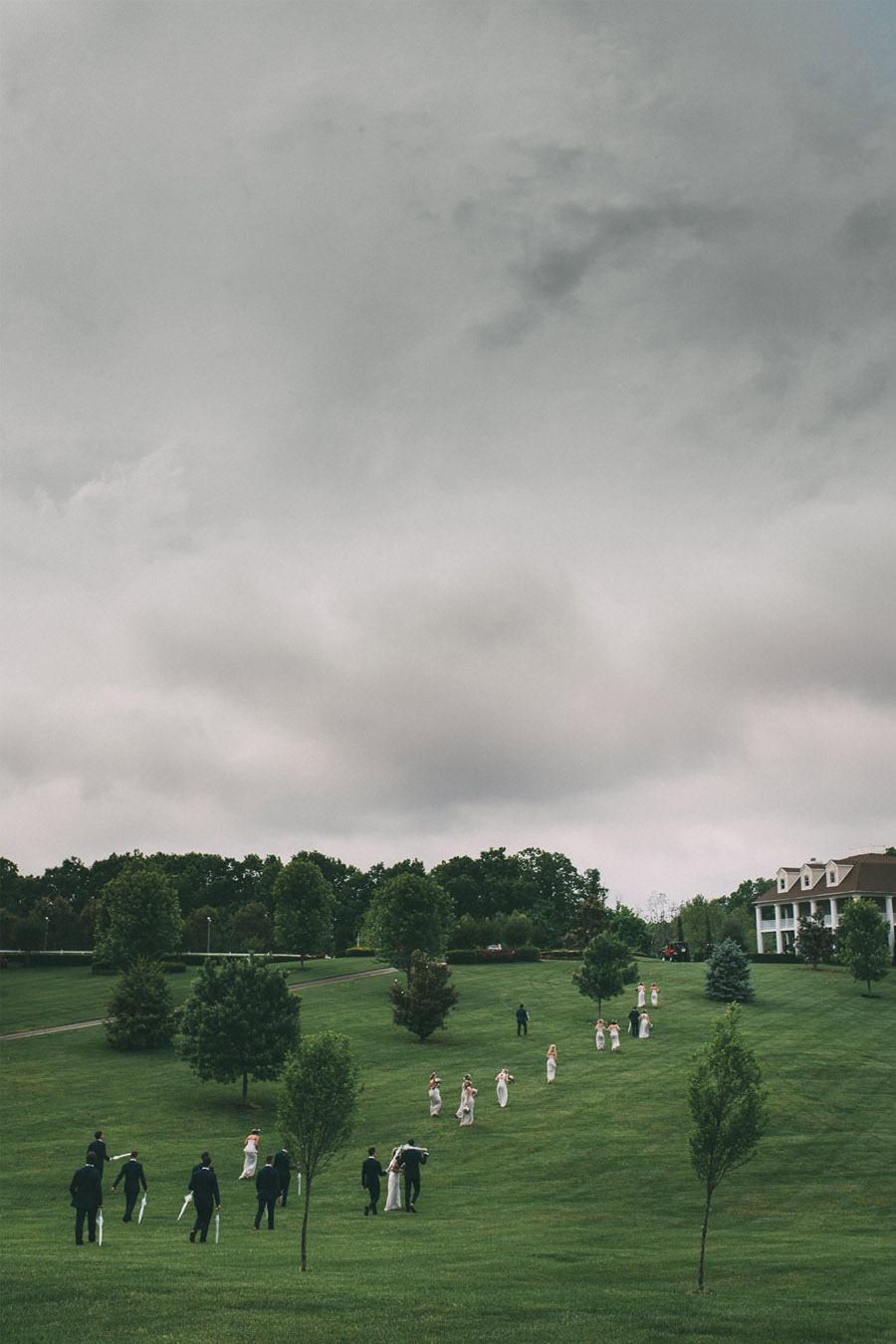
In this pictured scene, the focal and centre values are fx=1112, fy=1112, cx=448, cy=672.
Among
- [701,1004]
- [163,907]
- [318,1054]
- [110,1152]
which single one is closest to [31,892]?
[163,907]

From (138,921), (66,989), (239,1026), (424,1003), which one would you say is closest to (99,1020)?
(138,921)

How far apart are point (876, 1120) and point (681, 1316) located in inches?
1183

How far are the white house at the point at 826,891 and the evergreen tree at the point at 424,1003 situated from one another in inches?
2737

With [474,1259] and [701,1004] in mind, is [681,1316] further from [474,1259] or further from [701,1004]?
[701,1004]

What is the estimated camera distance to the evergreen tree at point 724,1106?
19969mm

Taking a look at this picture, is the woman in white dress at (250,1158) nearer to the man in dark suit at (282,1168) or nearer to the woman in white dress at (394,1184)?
the man in dark suit at (282,1168)

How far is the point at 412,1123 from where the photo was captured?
42438 millimetres

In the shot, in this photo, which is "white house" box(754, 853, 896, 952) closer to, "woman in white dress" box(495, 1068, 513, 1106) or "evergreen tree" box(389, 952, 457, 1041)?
"evergreen tree" box(389, 952, 457, 1041)

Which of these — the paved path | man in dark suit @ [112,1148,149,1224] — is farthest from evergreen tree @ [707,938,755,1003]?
man in dark suit @ [112,1148,149,1224]

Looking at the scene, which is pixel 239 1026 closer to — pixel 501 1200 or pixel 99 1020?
pixel 501 1200

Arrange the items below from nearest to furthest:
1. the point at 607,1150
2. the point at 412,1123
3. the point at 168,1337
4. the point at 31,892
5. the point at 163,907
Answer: the point at 168,1337, the point at 607,1150, the point at 412,1123, the point at 163,907, the point at 31,892

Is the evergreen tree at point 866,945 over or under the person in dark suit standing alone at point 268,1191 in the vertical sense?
over

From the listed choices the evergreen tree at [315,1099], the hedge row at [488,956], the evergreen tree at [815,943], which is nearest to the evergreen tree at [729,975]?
the evergreen tree at [815,943]

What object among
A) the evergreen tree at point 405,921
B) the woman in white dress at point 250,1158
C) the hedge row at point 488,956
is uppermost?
the evergreen tree at point 405,921
